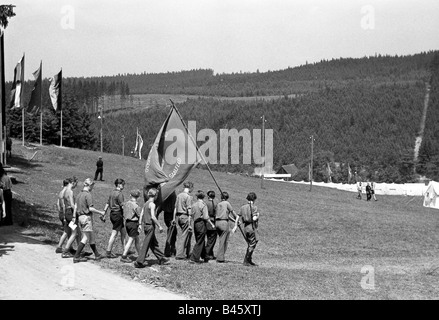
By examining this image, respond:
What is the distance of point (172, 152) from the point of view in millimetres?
19406

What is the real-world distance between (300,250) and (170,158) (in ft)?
31.2

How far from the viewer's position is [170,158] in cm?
1934

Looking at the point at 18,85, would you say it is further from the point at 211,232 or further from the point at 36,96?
the point at 211,232

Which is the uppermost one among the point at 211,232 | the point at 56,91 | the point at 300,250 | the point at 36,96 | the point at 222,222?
the point at 56,91

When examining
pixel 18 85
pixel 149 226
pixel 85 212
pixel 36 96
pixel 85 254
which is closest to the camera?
pixel 149 226

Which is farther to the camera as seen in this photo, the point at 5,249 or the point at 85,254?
the point at 85,254

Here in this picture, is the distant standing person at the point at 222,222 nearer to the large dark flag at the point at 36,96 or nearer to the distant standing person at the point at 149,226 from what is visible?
the distant standing person at the point at 149,226

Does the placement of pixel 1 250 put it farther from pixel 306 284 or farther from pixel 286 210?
pixel 286 210

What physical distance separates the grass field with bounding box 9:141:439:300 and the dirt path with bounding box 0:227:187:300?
614mm

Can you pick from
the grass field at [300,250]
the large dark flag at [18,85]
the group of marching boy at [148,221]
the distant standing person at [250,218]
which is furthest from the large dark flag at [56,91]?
the distant standing person at [250,218]

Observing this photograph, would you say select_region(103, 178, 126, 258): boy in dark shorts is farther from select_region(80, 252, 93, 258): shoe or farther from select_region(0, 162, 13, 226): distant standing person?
select_region(0, 162, 13, 226): distant standing person

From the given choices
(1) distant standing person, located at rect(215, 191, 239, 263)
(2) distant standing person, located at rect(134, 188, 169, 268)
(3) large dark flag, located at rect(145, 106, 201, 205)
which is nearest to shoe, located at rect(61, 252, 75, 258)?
(2) distant standing person, located at rect(134, 188, 169, 268)

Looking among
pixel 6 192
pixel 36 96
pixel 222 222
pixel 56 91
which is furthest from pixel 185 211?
pixel 56 91

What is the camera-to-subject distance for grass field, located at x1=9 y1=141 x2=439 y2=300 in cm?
1594
